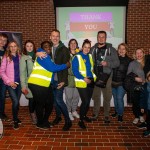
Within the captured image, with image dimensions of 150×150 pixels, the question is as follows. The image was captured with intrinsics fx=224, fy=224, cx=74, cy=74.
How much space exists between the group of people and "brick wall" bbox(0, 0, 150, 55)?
9.64ft

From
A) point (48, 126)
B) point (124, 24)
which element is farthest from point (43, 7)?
point (48, 126)

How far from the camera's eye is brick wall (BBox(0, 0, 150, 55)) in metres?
7.32

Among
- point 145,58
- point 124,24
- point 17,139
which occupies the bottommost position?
point 17,139

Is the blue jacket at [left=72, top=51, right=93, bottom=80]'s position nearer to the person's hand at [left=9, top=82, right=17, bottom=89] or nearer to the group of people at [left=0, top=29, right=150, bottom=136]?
the group of people at [left=0, top=29, right=150, bottom=136]

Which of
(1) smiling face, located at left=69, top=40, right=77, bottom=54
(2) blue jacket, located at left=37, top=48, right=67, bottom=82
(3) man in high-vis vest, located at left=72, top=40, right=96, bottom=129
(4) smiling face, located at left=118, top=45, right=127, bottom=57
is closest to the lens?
(2) blue jacket, located at left=37, top=48, right=67, bottom=82

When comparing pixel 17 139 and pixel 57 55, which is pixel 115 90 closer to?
pixel 57 55

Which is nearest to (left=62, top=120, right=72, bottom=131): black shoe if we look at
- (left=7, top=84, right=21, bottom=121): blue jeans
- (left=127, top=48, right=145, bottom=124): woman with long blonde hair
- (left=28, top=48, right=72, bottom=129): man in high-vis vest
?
(left=28, top=48, right=72, bottom=129): man in high-vis vest

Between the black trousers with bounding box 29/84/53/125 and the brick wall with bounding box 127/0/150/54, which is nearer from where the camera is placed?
the black trousers with bounding box 29/84/53/125

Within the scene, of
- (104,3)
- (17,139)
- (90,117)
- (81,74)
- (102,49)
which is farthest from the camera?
(104,3)

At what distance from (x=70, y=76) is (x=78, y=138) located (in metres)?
1.35

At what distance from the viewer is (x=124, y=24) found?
293 inches

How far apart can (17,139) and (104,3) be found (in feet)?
17.3

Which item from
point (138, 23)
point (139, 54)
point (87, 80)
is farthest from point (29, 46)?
point (138, 23)

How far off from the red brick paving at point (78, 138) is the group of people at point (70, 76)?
0.51ft
